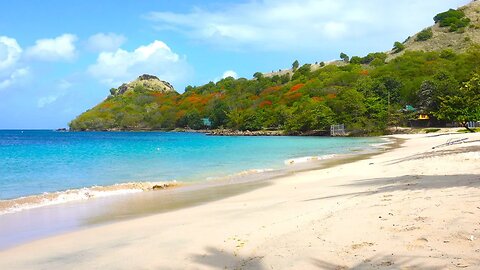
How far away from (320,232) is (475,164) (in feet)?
29.6

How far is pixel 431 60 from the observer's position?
11600 cm

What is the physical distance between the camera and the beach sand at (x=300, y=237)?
5.49 m

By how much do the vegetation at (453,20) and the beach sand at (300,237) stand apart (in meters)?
165

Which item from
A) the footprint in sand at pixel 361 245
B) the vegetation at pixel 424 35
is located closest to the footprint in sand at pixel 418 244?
the footprint in sand at pixel 361 245

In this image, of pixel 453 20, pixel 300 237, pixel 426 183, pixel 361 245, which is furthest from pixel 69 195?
pixel 453 20

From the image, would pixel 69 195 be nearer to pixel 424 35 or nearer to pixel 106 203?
pixel 106 203

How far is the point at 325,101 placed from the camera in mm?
97625

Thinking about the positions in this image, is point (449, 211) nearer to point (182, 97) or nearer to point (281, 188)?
point (281, 188)

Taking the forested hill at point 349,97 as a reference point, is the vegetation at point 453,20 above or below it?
above

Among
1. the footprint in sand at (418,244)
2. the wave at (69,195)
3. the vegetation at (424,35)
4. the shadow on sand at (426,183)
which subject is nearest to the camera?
the footprint in sand at (418,244)

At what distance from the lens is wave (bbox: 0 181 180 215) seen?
42.6 ft

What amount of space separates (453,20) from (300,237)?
175 m

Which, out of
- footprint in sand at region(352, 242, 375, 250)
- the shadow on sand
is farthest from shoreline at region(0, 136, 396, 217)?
footprint in sand at region(352, 242, 375, 250)

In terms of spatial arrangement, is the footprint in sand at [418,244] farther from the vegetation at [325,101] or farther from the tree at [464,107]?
the tree at [464,107]
